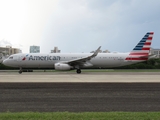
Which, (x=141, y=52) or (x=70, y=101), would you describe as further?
(x=141, y=52)

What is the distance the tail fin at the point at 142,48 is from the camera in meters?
36.0

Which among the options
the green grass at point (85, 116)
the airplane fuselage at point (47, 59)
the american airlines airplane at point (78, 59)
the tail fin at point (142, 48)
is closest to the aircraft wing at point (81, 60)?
the american airlines airplane at point (78, 59)

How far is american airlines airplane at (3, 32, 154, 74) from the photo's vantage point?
33719mm

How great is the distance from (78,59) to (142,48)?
10278mm

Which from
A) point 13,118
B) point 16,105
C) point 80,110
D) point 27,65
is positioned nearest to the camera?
point 13,118

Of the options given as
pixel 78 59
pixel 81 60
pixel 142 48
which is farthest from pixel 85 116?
pixel 142 48

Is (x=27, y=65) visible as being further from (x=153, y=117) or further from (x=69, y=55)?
(x=153, y=117)

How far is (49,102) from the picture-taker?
9.21m

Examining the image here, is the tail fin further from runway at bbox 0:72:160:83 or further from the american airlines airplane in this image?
runway at bbox 0:72:160:83

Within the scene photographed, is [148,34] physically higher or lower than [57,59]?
higher

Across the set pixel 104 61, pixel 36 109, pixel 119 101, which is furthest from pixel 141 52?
pixel 36 109

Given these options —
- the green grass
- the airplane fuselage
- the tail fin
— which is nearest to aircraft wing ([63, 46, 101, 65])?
the airplane fuselage

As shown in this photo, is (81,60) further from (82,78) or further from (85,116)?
(85,116)

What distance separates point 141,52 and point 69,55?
35.2 ft
